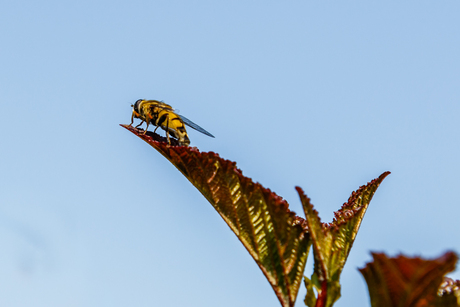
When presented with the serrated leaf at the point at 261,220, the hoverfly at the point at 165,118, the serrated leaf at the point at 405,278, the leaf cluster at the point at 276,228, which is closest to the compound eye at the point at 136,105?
the hoverfly at the point at 165,118

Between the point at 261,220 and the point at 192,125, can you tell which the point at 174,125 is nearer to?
the point at 192,125

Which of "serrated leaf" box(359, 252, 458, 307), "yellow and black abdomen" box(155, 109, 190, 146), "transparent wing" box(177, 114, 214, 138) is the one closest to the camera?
"serrated leaf" box(359, 252, 458, 307)

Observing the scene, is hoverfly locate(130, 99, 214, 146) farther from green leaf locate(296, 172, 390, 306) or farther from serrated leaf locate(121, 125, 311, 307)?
green leaf locate(296, 172, 390, 306)

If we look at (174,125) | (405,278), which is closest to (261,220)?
(405,278)

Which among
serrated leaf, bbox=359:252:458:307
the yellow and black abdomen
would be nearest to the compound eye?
the yellow and black abdomen

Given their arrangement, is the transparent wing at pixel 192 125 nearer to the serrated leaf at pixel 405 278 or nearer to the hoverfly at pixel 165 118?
the hoverfly at pixel 165 118

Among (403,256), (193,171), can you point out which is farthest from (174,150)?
(403,256)

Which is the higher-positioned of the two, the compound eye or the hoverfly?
the compound eye
